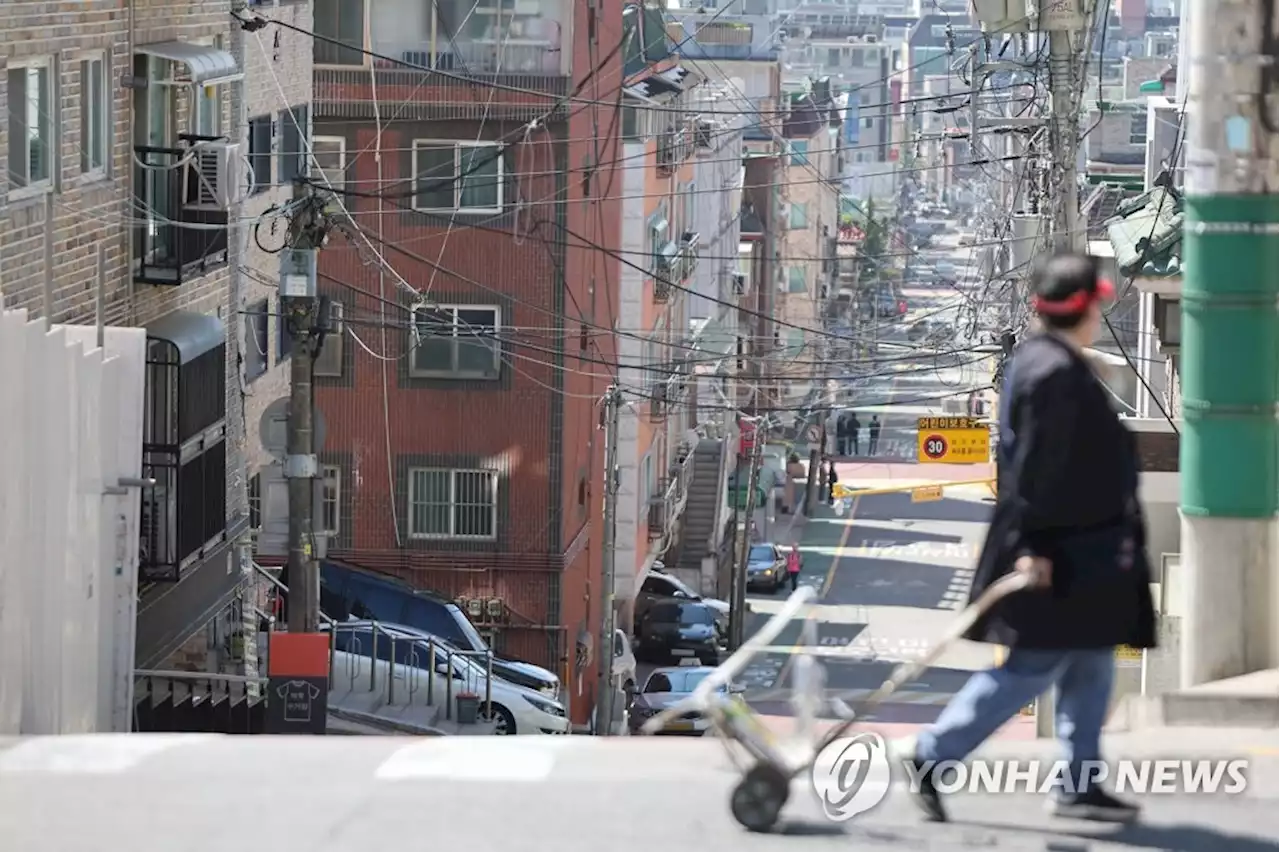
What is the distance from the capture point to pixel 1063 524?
6922 mm

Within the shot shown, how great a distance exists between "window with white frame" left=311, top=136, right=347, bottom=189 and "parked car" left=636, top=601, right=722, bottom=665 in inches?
590

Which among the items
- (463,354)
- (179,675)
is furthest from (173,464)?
(463,354)

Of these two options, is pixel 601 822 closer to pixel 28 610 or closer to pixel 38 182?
pixel 28 610

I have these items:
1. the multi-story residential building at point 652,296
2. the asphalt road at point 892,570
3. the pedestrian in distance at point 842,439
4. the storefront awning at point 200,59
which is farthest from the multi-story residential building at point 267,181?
the pedestrian in distance at point 842,439

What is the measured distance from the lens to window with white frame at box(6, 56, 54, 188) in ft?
59.2

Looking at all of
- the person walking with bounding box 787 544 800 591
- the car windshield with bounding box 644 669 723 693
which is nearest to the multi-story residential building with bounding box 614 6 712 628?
the person walking with bounding box 787 544 800 591

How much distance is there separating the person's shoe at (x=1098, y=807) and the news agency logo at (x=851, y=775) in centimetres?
65

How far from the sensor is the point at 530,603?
1491 inches

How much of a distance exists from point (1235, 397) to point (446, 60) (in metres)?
29.7

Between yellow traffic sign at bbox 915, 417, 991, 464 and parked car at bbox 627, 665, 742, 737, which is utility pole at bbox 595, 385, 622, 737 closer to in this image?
parked car at bbox 627, 665, 742, 737

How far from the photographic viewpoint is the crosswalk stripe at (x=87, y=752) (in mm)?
8414

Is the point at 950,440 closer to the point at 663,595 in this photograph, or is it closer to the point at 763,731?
the point at 663,595

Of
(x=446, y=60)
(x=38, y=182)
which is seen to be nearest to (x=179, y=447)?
(x=38, y=182)

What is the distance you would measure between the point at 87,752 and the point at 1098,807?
3.86 metres
